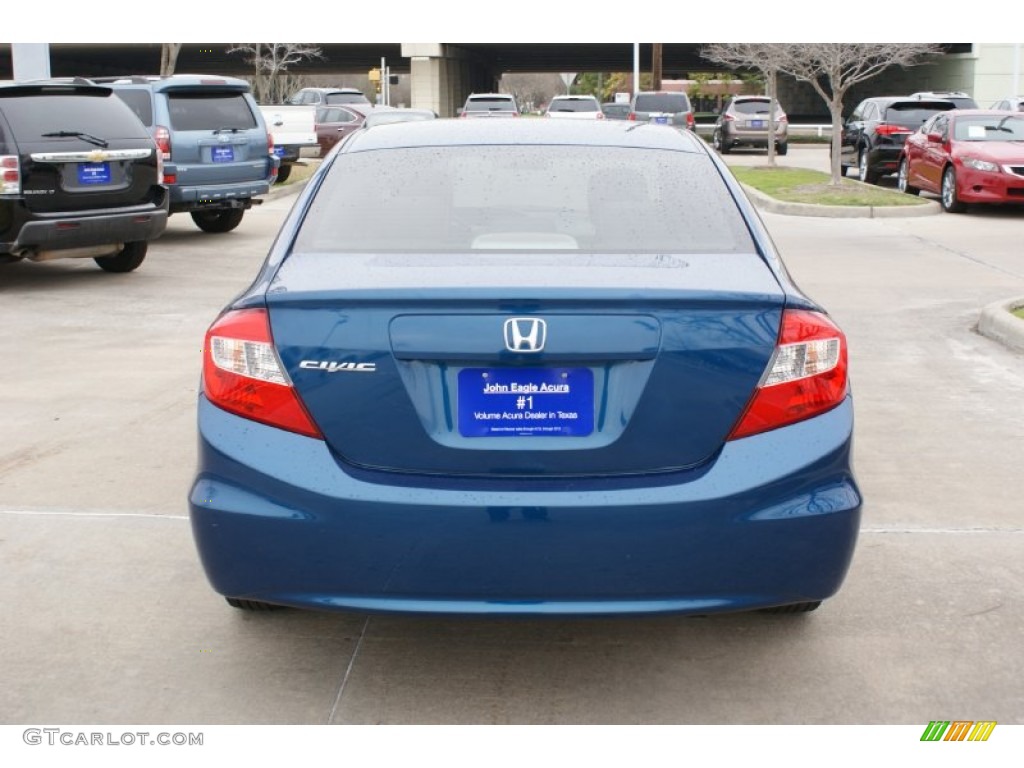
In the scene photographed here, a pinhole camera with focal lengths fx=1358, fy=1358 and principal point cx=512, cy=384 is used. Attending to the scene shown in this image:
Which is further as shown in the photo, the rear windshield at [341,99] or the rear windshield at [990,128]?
the rear windshield at [341,99]

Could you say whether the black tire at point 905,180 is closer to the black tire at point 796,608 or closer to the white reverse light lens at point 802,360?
the black tire at point 796,608

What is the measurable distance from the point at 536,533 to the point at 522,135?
1750 millimetres

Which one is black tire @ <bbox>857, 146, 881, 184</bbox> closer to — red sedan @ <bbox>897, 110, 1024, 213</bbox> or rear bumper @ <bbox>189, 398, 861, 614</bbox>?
red sedan @ <bbox>897, 110, 1024, 213</bbox>

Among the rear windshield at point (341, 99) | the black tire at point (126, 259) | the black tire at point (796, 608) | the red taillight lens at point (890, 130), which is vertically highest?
the rear windshield at point (341, 99)

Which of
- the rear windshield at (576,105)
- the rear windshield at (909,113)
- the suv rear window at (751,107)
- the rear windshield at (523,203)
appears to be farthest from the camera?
the suv rear window at (751,107)

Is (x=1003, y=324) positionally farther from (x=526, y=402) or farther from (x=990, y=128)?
(x=990, y=128)

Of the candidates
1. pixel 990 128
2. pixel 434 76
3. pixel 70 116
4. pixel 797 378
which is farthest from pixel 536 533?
pixel 434 76

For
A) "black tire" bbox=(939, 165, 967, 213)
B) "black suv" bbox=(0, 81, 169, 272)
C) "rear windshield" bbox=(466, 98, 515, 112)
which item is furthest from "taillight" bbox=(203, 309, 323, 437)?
"rear windshield" bbox=(466, 98, 515, 112)

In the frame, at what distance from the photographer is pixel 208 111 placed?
638 inches

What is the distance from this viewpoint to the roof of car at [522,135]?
15.0 ft

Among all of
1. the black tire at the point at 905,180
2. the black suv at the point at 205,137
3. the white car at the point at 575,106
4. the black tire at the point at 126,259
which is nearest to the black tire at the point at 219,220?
the black suv at the point at 205,137

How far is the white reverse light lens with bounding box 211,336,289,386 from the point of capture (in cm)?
354

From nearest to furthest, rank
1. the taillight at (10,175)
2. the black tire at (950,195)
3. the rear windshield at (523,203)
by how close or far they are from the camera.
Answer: the rear windshield at (523,203), the taillight at (10,175), the black tire at (950,195)
